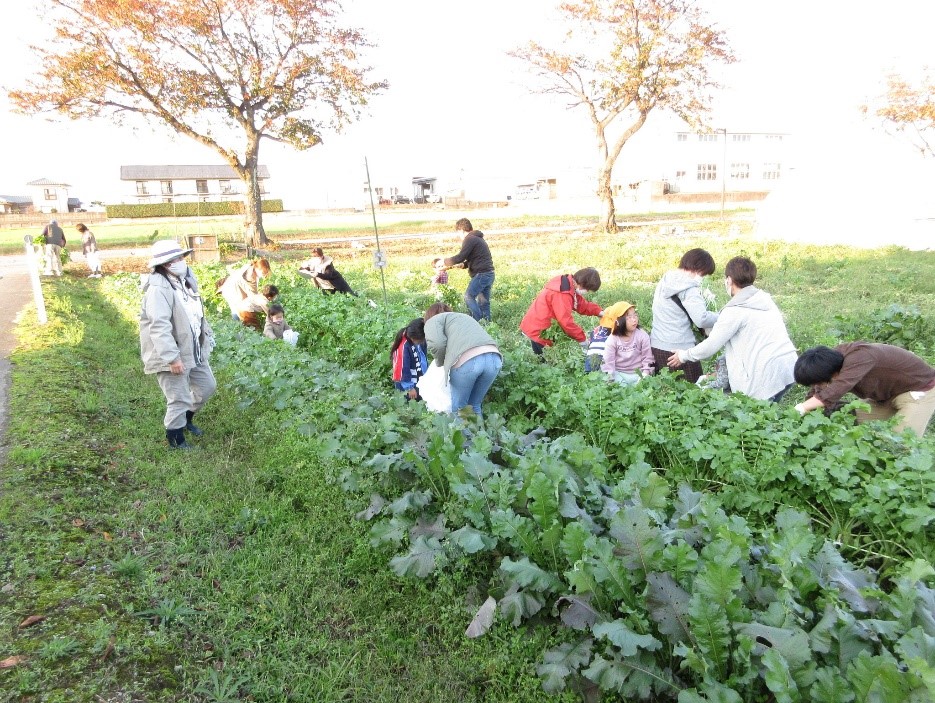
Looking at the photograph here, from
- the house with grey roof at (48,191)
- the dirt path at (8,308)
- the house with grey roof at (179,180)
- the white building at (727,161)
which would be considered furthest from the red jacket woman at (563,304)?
the house with grey roof at (48,191)

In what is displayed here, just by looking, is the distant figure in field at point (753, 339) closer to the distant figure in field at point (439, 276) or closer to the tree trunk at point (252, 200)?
the distant figure in field at point (439, 276)

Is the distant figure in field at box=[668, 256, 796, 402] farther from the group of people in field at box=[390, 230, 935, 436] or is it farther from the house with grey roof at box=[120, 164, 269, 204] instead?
the house with grey roof at box=[120, 164, 269, 204]

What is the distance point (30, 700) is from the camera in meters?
2.62

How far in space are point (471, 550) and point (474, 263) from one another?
22.3 ft

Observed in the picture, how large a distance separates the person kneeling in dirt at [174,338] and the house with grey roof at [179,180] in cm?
5549

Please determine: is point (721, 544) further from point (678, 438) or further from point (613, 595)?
point (678, 438)

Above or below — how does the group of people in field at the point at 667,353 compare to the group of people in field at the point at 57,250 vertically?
below

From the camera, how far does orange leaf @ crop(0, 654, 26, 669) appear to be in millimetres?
2764

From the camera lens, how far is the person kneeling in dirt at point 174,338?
16.8 feet

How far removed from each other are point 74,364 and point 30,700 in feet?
19.9

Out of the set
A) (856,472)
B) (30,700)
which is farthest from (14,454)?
(856,472)

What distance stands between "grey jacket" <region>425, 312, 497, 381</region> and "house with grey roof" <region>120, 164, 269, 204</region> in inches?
2223

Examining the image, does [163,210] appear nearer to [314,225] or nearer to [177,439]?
[314,225]

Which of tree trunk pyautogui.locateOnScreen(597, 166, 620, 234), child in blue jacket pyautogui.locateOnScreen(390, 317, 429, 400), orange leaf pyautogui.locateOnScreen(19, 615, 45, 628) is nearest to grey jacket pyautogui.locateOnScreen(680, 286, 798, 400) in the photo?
child in blue jacket pyautogui.locateOnScreen(390, 317, 429, 400)
